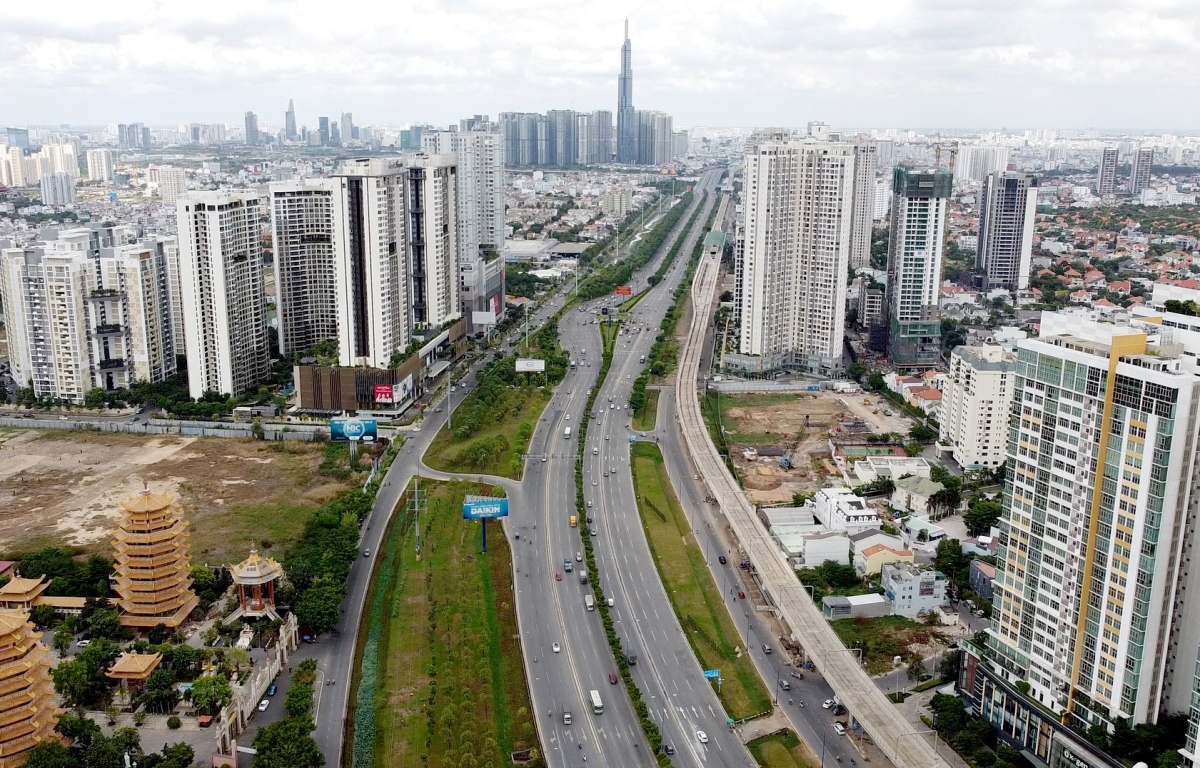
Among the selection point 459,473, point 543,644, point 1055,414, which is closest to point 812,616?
point 543,644

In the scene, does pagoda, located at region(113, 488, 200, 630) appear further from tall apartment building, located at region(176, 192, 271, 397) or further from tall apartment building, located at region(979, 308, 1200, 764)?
tall apartment building, located at region(979, 308, 1200, 764)

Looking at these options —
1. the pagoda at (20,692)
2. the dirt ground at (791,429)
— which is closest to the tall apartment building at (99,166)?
the dirt ground at (791,429)

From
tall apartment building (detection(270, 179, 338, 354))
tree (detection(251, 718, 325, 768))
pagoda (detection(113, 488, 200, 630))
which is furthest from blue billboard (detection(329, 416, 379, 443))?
tree (detection(251, 718, 325, 768))

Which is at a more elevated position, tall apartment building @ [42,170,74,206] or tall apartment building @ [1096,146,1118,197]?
tall apartment building @ [1096,146,1118,197]

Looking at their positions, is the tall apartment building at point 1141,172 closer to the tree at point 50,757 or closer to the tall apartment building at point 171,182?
the tall apartment building at point 171,182

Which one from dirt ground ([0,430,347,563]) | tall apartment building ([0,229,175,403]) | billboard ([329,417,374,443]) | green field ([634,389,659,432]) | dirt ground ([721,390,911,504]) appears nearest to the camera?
dirt ground ([0,430,347,563])

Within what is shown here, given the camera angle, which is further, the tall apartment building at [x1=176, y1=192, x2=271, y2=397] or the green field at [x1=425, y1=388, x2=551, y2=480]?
the tall apartment building at [x1=176, y1=192, x2=271, y2=397]

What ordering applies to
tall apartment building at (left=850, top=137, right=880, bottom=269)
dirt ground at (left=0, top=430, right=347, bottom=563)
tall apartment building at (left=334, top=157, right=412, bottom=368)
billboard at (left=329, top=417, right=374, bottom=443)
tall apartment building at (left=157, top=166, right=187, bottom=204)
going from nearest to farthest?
dirt ground at (left=0, top=430, right=347, bottom=563), billboard at (left=329, top=417, right=374, bottom=443), tall apartment building at (left=334, top=157, right=412, bottom=368), tall apartment building at (left=850, top=137, right=880, bottom=269), tall apartment building at (left=157, top=166, right=187, bottom=204)
